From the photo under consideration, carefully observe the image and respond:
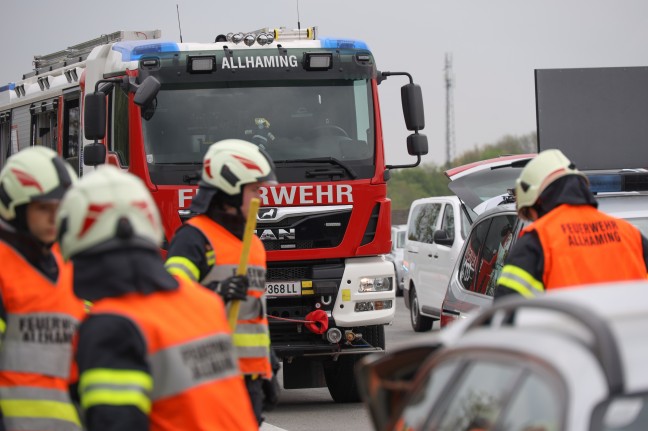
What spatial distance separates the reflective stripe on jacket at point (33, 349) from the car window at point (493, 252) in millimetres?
4318

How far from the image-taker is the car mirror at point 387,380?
12.5 ft

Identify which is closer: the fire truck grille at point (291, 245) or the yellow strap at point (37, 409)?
the yellow strap at point (37, 409)

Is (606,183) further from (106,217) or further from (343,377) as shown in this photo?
(106,217)

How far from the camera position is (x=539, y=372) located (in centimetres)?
295

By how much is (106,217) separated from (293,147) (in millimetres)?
7707

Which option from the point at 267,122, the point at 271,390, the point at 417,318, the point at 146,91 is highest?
the point at 146,91

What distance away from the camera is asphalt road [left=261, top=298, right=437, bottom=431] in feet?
33.6

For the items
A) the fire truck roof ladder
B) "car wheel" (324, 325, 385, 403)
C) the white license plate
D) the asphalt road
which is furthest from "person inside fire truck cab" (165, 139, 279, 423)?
the fire truck roof ladder

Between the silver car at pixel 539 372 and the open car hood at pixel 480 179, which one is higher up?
the silver car at pixel 539 372

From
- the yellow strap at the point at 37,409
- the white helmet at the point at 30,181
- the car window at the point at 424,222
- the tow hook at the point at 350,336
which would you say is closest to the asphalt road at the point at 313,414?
the tow hook at the point at 350,336

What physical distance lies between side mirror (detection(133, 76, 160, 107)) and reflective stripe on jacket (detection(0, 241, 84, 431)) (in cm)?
615

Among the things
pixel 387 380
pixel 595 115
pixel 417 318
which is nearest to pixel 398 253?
pixel 417 318

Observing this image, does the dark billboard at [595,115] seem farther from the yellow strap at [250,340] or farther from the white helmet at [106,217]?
the white helmet at [106,217]

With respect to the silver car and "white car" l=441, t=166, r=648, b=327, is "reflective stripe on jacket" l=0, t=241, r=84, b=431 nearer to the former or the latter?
the silver car
